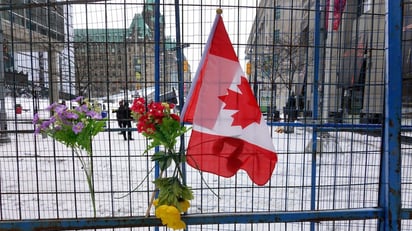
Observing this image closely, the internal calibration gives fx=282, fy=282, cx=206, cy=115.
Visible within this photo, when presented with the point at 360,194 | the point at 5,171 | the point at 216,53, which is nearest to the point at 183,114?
the point at 216,53

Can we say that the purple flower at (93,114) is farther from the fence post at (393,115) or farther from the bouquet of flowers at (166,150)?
the fence post at (393,115)

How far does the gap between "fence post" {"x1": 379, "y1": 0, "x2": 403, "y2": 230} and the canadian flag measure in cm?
79

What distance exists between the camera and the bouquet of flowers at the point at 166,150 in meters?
1.87

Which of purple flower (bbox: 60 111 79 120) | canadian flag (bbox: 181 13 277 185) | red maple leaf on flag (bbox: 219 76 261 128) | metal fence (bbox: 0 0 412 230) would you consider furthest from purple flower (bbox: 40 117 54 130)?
red maple leaf on flag (bbox: 219 76 261 128)

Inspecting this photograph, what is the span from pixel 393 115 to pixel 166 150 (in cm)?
158

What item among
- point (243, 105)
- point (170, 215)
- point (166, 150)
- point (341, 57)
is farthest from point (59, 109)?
point (341, 57)

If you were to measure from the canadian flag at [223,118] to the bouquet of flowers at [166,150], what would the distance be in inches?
6.6

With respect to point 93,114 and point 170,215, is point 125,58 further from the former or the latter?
point 170,215

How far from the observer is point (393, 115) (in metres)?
1.92

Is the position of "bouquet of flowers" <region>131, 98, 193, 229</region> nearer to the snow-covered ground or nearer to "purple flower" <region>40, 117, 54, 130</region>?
"purple flower" <region>40, 117, 54, 130</region>

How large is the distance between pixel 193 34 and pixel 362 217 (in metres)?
1.92

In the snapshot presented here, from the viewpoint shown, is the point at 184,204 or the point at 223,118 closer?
the point at 184,204

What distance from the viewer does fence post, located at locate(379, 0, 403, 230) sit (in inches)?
74.4

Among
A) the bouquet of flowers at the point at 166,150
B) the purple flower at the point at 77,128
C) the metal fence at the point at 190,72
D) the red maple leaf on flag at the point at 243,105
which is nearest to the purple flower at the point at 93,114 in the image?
the purple flower at the point at 77,128
